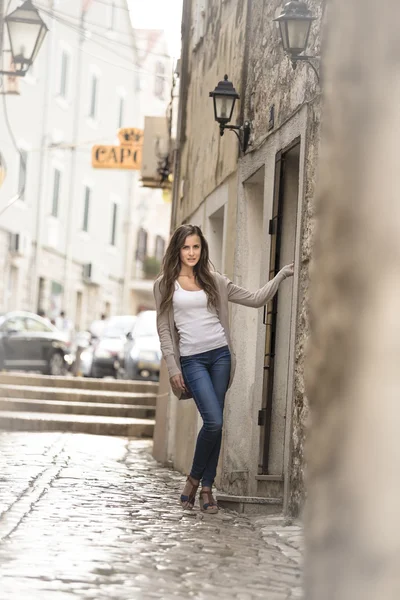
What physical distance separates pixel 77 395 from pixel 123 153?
9994 millimetres

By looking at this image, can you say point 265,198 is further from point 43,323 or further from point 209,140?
point 43,323

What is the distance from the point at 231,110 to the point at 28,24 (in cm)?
478

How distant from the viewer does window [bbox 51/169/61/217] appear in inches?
1670

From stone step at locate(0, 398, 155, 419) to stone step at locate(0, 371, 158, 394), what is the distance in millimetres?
1607

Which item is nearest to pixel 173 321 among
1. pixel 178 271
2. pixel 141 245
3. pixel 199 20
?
pixel 178 271

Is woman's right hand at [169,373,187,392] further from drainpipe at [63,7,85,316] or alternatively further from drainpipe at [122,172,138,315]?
drainpipe at [122,172,138,315]

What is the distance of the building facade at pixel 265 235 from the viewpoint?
8.22 meters

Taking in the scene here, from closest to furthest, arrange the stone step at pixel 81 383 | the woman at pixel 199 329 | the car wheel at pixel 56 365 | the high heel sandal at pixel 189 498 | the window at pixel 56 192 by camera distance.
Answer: the woman at pixel 199 329, the high heel sandal at pixel 189 498, the stone step at pixel 81 383, the car wheel at pixel 56 365, the window at pixel 56 192

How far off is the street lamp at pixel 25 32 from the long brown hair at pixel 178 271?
20.5ft

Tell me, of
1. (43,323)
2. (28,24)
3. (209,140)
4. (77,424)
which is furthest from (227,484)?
(43,323)

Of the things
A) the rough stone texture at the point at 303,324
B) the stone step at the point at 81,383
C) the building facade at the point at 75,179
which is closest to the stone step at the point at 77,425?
the stone step at the point at 81,383

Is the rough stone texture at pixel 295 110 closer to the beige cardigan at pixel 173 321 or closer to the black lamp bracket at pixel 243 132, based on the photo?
the black lamp bracket at pixel 243 132

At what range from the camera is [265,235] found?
31.3ft

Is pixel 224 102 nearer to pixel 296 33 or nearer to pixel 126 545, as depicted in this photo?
pixel 296 33
